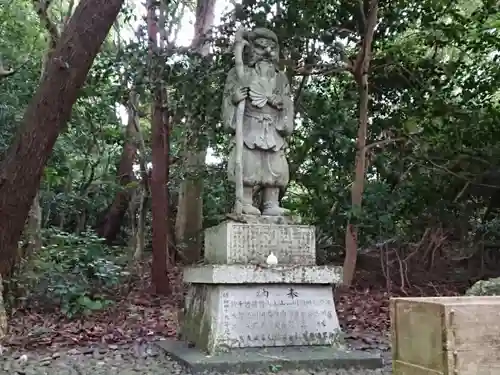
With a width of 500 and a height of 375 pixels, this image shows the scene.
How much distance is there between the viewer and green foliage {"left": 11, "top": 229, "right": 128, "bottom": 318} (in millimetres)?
7121

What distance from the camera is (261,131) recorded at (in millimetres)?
5652

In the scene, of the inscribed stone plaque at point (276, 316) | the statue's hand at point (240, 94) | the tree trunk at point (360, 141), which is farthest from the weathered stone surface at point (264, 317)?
the tree trunk at point (360, 141)

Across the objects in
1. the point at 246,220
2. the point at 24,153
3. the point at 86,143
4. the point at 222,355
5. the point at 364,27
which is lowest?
the point at 222,355

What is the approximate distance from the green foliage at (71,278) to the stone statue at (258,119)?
8.89 feet

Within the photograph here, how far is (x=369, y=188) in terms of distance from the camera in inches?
341

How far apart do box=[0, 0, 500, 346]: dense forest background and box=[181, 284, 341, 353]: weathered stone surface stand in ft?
7.99

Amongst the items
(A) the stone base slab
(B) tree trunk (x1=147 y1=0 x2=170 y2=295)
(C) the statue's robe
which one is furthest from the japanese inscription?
(B) tree trunk (x1=147 y1=0 x2=170 y2=295)

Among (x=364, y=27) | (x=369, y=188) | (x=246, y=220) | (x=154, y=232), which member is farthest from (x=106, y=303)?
(x=364, y=27)

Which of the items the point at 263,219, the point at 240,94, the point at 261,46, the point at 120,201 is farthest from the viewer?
the point at 120,201

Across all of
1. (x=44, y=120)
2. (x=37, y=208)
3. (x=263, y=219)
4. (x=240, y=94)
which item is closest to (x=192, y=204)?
(x=37, y=208)

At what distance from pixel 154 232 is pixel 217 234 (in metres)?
3.52

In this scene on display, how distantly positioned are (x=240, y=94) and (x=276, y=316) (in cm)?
200

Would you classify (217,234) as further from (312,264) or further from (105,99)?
(105,99)

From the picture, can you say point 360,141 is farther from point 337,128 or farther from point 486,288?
point 486,288
